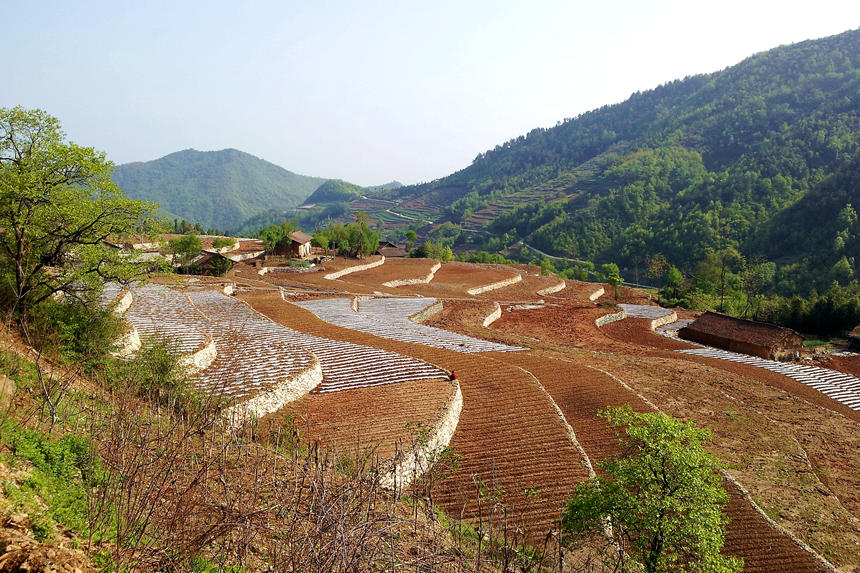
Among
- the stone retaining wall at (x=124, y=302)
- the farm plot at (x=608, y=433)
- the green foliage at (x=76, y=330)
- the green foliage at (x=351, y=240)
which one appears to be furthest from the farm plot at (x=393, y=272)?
the green foliage at (x=76, y=330)

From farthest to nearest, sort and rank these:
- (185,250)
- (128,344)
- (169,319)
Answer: (185,250) → (169,319) → (128,344)

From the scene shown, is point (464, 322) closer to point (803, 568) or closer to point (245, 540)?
point (803, 568)

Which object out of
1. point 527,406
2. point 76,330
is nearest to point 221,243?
point 76,330

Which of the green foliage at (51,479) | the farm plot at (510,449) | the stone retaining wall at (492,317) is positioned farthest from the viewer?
the stone retaining wall at (492,317)

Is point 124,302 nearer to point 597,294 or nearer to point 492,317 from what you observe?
point 492,317

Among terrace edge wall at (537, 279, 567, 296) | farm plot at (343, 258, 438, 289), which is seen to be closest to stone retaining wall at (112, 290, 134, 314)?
farm plot at (343, 258, 438, 289)

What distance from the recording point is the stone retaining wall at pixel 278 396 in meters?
11.8

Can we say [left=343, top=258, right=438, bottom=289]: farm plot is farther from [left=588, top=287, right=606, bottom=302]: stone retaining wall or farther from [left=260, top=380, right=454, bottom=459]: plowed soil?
[left=260, top=380, right=454, bottom=459]: plowed soil

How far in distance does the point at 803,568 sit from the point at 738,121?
176m

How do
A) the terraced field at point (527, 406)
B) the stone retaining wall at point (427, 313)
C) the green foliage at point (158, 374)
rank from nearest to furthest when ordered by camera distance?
the terraced field at point (527, 406) < the green foliage at point (158, 374) < the stone retaining wall at point (427, 313)

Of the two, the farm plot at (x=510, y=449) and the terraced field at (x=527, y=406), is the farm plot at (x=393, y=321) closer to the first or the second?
the terraced field at (x=527, y=406)

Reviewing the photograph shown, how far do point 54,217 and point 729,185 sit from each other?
111 meters

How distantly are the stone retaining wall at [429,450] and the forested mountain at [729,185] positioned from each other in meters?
67.1

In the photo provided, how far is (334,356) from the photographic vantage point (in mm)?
18094
